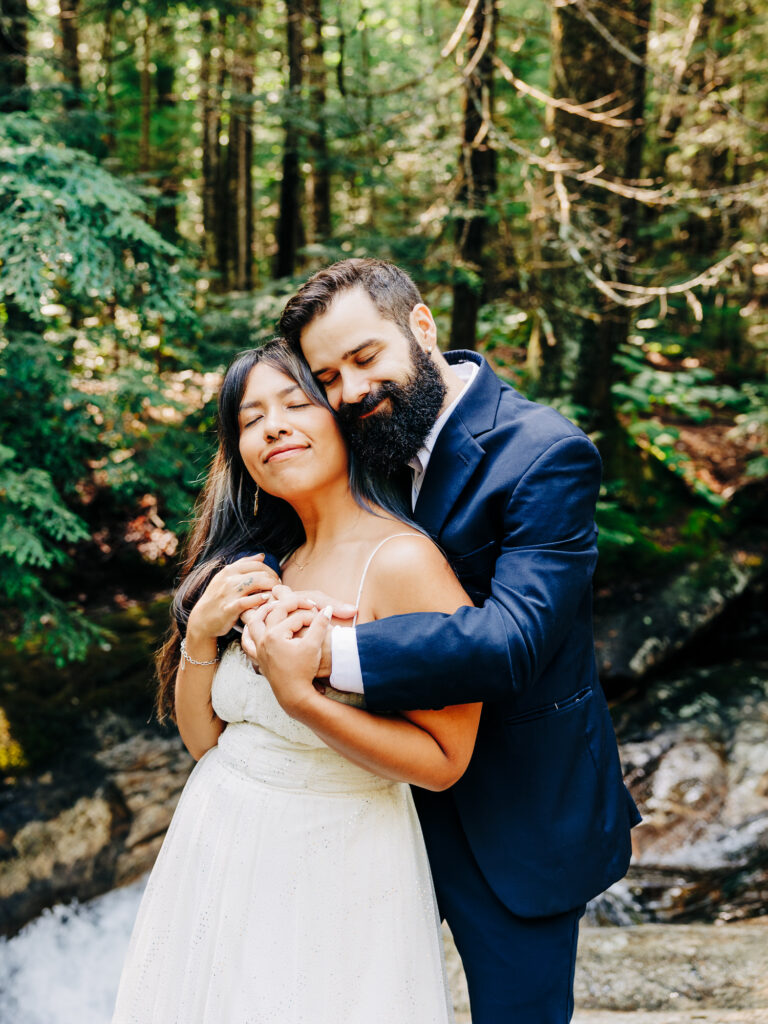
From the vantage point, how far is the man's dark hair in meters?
2.17

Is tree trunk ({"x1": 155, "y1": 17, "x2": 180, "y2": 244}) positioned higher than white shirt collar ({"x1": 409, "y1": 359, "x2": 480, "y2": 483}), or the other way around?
tree trunk ({"x1": 155, "y1": 17, "x2": 180, "y2": 244})

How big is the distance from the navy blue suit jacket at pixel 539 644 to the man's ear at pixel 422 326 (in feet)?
0.58

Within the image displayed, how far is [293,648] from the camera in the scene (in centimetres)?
174

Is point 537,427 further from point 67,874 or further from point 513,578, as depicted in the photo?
point 67,874

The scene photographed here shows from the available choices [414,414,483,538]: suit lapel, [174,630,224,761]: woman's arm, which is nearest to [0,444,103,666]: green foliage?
[174,630,224,761]: woman's arm

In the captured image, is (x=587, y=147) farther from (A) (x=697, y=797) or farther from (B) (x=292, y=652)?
(B) (x=292, y=652)

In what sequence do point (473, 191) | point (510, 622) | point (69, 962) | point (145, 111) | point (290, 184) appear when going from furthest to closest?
1. point (145, 111)
2. point (290, 184)
3. point (473, 191)
4. point (69, 962)
5. point (510, 622)

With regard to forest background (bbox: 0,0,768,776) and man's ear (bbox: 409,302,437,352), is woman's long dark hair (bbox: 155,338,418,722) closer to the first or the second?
man's ear (bbox: 409,302,437,352)

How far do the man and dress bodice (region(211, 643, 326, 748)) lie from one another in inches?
19.8

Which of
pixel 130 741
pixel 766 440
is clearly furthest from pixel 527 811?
pixel 766 440

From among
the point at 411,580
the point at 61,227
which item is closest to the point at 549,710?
the point at 411,580

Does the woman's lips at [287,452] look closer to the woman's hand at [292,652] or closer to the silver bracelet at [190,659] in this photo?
the woman's hand at [292,652]

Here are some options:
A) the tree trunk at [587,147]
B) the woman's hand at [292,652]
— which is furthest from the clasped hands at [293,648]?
the tree trunk at [587,147]

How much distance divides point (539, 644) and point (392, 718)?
399 mm
